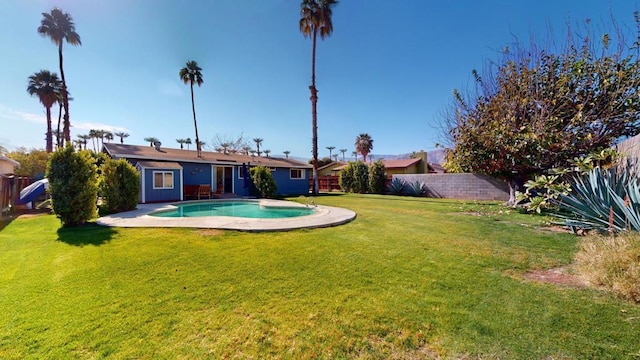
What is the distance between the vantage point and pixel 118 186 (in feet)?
35.8

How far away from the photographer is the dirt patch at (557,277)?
3.89 meters

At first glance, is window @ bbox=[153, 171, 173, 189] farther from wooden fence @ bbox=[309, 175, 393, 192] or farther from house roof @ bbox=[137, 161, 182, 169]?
wooden fence @ bbox=[309, 175, 393, 192]

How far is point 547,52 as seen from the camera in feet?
34.3

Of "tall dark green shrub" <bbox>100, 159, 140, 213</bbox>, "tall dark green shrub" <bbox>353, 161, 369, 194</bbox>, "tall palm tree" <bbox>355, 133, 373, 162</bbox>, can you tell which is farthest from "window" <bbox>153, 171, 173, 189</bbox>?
"tall palm tree" <bbox>355, 133, 373, 162</bbox>

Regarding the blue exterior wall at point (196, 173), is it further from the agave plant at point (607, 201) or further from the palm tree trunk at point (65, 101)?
the agave plant at point (607, 201)

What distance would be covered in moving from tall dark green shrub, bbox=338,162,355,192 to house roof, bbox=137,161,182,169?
13.7 meters

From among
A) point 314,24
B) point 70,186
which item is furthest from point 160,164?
point 314,24

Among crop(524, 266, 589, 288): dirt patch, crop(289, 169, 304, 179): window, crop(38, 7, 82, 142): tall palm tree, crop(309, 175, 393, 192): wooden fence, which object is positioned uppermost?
crop(38, 7, 82, 142): tall palm tree

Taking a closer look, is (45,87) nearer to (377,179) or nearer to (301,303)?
(377,179)

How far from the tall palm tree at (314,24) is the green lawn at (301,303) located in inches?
652

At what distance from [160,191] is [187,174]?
248cm

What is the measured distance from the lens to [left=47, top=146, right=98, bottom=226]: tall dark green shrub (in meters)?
7.93

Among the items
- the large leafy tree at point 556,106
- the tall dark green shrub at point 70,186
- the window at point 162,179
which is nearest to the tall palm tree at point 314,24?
the window at point 162,179

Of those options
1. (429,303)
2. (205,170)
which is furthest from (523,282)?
(205,170)
